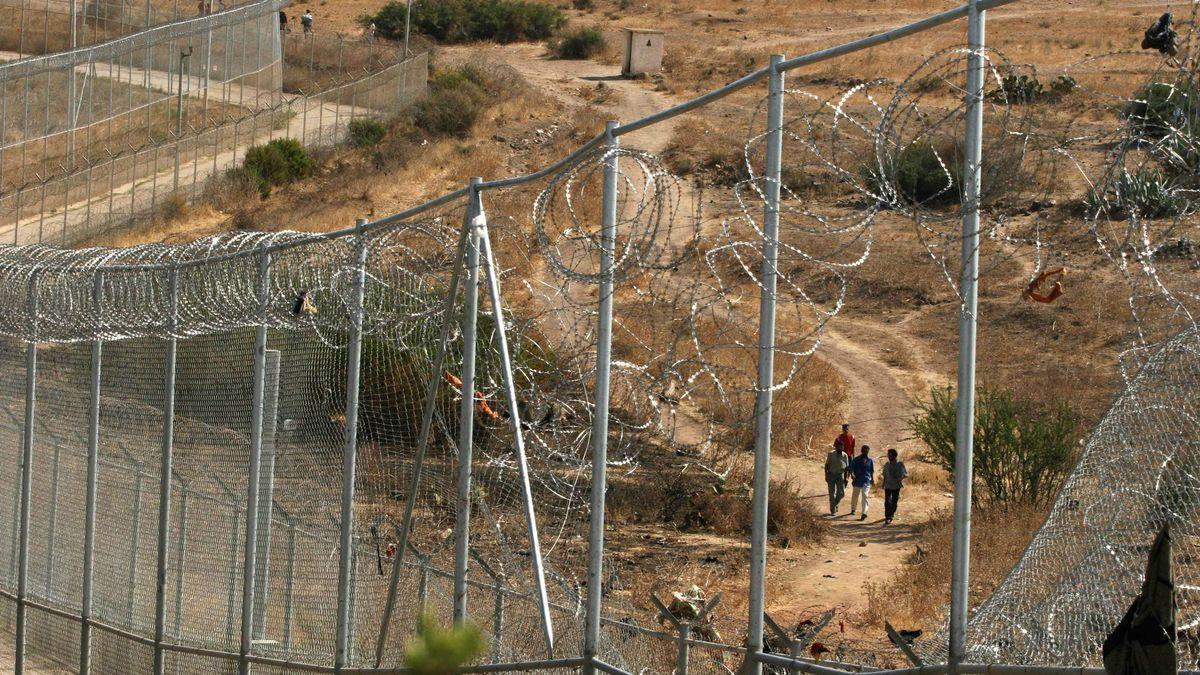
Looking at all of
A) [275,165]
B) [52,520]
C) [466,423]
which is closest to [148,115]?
[275,165]

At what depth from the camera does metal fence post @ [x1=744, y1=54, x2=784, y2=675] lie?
498 cm

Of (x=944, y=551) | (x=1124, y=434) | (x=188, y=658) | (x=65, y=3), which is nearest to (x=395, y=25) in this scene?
(x=65, y=3)

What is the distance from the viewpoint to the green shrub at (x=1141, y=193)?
4.23 meters

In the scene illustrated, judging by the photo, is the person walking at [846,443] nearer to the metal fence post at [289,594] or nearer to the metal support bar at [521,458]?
the metal fence post at [289,594]

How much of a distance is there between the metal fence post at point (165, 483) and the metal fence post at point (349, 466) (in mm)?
1682

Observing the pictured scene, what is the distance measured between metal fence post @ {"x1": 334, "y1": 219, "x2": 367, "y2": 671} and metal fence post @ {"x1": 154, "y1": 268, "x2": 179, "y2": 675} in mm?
1682

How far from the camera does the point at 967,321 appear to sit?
4.37m

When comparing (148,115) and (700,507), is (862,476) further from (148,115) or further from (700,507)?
(148,115)

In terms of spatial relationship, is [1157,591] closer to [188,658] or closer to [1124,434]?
[1124,434]

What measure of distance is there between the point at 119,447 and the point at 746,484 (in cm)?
935

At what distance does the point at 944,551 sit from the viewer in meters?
14.1

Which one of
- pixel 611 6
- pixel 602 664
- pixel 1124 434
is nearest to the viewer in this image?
pixel 1124 434

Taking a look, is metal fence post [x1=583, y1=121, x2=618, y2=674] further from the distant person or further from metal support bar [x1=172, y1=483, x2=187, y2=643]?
the distant person

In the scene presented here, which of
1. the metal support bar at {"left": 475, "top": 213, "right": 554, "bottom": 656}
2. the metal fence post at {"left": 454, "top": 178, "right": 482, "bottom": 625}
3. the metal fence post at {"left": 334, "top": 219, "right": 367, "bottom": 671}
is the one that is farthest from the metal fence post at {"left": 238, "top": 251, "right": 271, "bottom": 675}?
the metal support bar at {"left": 475, "top": 213, "right": 554, "bottom": 656}
